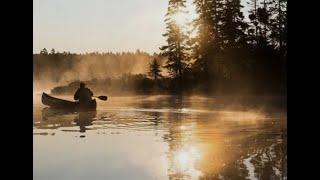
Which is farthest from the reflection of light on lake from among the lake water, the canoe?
the canoe

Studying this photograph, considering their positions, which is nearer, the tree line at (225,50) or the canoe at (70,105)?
the canoe at (70,105)

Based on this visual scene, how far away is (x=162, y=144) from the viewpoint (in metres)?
8.55

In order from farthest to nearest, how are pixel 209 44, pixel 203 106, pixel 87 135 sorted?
pixel 209 44, pixel 203 106, pixel 87 135

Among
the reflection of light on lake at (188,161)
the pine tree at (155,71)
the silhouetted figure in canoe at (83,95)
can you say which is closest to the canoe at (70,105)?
the silhouetted figure in canoe at (83,95)

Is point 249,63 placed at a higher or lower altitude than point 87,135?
higher

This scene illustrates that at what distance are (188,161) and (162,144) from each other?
2252 millimetres

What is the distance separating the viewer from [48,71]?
81.1 ft

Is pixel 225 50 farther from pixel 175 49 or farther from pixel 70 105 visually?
pixel 70 105

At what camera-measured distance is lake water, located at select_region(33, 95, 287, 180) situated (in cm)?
589

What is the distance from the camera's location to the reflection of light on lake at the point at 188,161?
544 centimetres

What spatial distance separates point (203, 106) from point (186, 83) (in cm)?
399

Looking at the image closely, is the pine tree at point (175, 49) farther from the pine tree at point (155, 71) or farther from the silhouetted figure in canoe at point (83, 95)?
the silhouetted figure in canoe at point (83, 95)
